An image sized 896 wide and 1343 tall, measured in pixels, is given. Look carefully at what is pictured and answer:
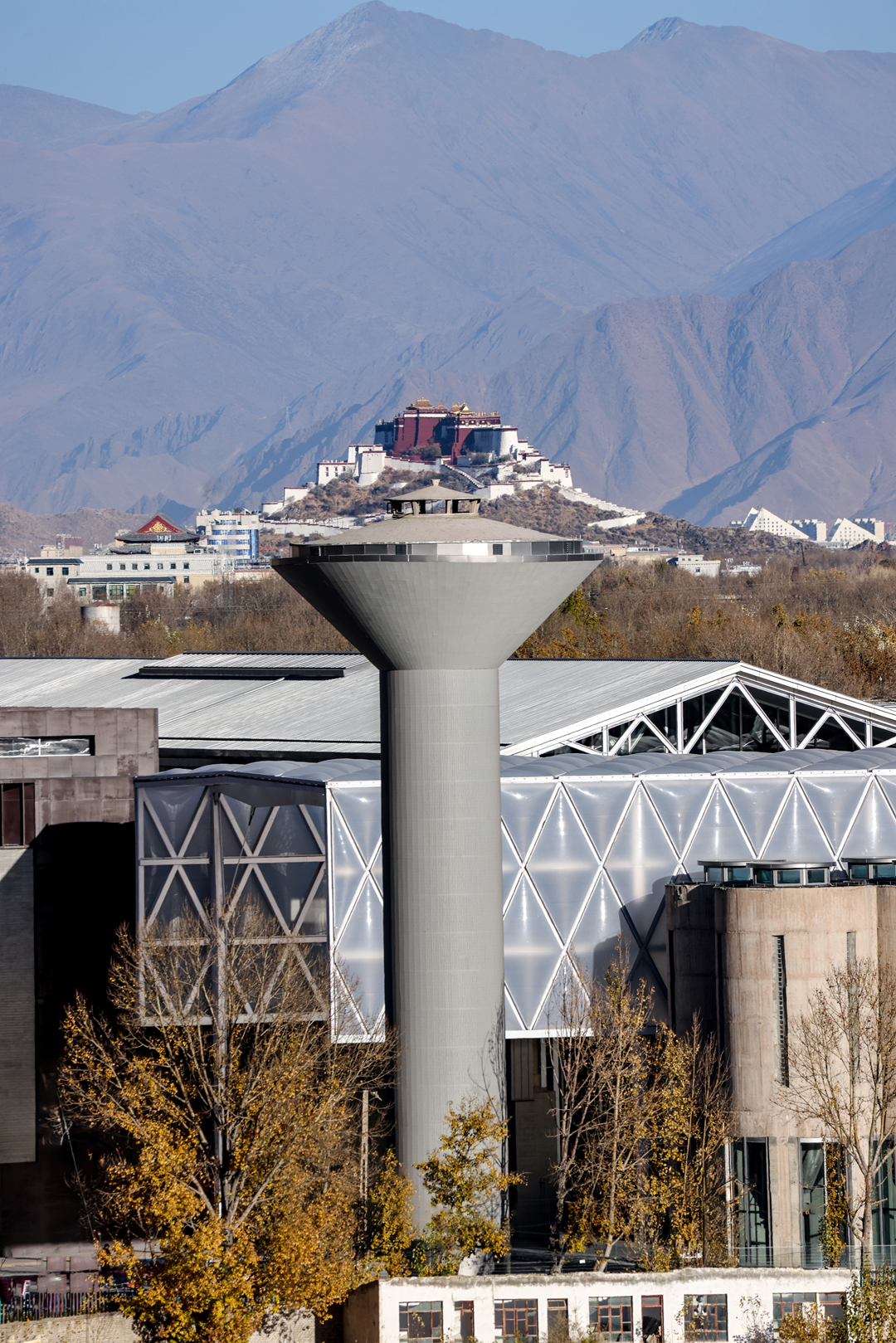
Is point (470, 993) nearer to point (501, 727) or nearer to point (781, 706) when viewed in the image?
point (501, 727)

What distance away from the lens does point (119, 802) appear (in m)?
58.5

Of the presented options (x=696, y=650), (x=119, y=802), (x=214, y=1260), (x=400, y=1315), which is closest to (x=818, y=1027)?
(x=400, y=1315)

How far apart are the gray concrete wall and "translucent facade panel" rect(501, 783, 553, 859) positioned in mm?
17041

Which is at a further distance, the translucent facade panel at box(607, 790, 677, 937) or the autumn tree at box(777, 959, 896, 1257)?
the translucent facade panel at box(607, 790, 677, 937)

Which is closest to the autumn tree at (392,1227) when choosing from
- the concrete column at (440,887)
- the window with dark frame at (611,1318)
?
the concrete column at (440,887)

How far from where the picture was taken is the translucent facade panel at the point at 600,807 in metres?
48.9

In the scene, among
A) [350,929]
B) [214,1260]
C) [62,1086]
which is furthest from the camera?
[62,1086]

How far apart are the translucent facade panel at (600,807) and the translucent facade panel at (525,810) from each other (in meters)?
0.78

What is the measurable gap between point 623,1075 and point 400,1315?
7545 mm

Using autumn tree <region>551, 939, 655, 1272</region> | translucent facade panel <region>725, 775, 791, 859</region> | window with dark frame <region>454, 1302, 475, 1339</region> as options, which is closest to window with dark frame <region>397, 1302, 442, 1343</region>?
window with dark frame <region>454, 1302, 475, 1339</region>

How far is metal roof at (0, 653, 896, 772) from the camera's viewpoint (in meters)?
59.6

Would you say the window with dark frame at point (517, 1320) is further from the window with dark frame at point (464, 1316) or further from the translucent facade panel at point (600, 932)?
the translucent facade panel at point (600, 932)

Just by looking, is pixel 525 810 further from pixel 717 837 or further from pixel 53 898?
pixel 53 898

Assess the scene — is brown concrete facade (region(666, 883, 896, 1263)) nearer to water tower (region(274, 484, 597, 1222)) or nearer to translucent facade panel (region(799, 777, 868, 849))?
translucent facade panel (region(799, 777, 868, 849))
